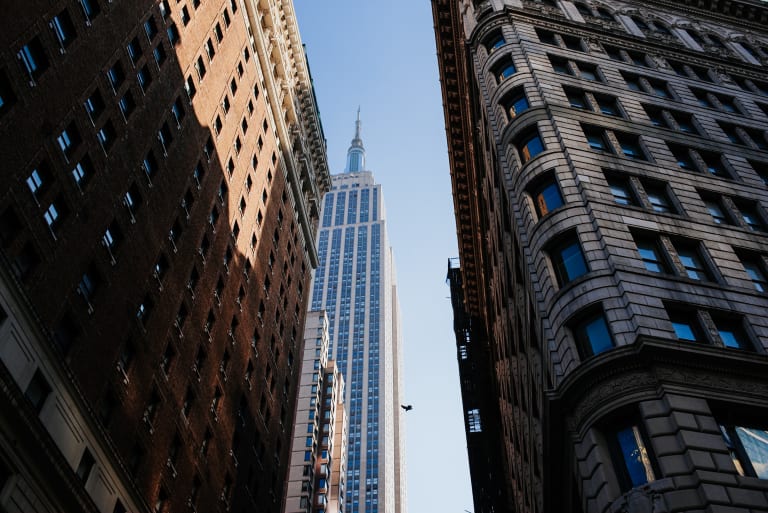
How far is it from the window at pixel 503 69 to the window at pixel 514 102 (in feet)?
8.22

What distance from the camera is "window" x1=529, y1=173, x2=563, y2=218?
3109 centimetres

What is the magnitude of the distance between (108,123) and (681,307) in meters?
28.5

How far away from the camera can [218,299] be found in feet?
153

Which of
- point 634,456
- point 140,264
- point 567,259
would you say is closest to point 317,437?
point 140,264

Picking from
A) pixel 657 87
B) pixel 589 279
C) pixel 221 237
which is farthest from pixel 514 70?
pixel 221 237

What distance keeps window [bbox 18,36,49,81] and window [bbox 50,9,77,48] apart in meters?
1.67

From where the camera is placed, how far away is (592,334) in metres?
25.1

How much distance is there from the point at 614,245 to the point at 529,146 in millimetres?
9328

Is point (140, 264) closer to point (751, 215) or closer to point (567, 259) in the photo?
Answer: point (567, 259)

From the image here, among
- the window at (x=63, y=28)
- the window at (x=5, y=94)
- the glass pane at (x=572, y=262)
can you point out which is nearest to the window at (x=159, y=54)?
the window at (x=63, y=28)

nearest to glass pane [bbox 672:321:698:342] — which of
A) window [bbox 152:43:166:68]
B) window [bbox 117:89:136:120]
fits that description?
window [bbox 117:89:136:120]

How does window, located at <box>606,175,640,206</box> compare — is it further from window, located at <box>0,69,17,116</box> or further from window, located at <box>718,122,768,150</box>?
window, located at <box>0,69,17,116</box>

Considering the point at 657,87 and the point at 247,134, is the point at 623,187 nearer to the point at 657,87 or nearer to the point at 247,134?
the point at 657,87

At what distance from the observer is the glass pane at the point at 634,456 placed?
67.4 ft
